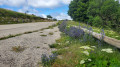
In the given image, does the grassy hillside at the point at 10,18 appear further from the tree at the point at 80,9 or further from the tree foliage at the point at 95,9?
the tree foliage at the point at 95,9

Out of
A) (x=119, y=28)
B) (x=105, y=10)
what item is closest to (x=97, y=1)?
(x=105, y=10)

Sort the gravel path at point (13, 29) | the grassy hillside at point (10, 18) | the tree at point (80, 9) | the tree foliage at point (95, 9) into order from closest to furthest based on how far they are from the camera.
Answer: the gravel path at point (13, 29) → the grassy hillside at point (10, 18) → the tree foliage at point (95, 9) → the tree at point (80, 9)

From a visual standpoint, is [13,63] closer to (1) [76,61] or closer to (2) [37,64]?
(2) [37,64]

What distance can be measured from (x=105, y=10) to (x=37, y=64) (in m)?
27.8

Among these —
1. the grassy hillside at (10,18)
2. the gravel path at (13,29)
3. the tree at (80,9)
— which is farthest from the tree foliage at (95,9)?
the gravel path at (13,29)

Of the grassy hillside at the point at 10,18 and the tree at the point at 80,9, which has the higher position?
the tree at the point at 80,9

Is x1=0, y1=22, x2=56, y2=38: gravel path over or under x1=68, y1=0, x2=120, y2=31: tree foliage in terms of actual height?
under

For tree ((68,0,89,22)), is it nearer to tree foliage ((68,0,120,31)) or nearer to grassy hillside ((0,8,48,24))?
tree foliage ((68,0,120,31))

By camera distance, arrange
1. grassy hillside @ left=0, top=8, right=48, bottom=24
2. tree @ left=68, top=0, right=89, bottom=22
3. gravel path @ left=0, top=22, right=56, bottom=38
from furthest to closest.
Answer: tree @ left=68, top=0, right=89, bottom=22 → grassy hillside @ left=0, top=8, right=48, bottom=24 → gravel path @ left=0, top=22, right=56, bottom=38

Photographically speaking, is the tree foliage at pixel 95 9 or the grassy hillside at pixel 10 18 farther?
the tree foliage at pixel 95 9

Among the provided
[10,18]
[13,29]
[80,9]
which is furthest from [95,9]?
[13,29]

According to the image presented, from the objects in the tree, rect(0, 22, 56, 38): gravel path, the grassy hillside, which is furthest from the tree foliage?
rect(0, 22, 56, 38): gravel path

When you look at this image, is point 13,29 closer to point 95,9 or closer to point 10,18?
point 10,18

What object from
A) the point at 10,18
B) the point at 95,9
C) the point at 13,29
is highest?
the point at 95,9
